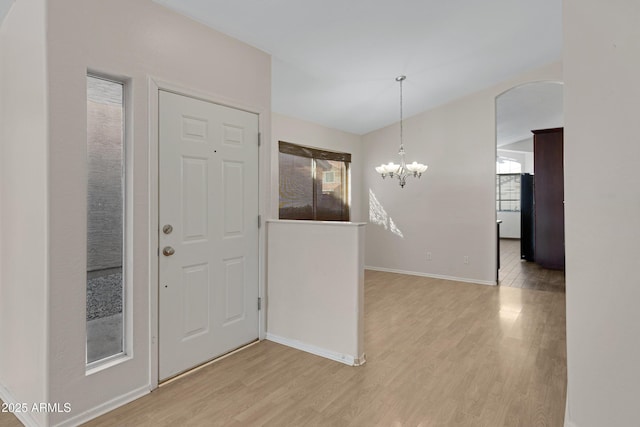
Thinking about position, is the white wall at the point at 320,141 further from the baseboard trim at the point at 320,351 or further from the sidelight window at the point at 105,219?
the sidelight window at the point at 105,219

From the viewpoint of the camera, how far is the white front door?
238 cm

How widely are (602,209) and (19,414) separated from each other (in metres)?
3.18

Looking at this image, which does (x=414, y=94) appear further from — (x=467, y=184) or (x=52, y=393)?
(x=52, y=393)

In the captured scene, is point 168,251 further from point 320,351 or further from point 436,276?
point 436,276

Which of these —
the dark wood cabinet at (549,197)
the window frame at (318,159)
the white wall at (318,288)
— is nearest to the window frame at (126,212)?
the white wall at (318,288)

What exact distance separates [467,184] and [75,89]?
16.8ft

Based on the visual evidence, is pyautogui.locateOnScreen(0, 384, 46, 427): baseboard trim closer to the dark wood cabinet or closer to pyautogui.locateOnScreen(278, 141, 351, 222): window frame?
pyautogui.locateOnScreen(278, 141, 351, 222): window frame

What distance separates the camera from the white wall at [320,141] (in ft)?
16.0

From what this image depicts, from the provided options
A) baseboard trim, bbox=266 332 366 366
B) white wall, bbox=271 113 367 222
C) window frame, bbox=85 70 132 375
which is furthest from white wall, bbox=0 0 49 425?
white wall, bbox=271 113 367 222

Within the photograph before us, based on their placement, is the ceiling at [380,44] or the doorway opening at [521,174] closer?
the ceiling at [380,44]

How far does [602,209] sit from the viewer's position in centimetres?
137

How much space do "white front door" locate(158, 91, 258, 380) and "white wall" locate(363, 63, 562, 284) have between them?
368 centimetres

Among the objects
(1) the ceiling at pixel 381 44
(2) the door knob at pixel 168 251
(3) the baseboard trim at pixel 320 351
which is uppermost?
(1) the ceiling at pixel 381 44

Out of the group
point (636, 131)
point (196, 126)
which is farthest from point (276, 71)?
point (636, 131)
